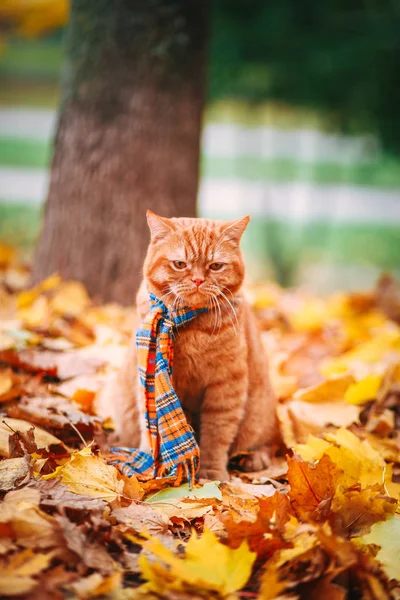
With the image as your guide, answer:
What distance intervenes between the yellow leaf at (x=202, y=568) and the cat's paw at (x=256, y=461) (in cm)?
94

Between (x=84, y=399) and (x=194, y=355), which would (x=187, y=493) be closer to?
(x=194, y=355)

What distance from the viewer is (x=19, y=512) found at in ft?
4.49

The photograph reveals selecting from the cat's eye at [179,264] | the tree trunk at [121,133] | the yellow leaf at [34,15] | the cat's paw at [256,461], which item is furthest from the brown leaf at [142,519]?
the yellow leaf at [34,15]

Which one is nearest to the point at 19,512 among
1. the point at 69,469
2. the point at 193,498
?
the point at 69,469

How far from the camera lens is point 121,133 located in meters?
3.28

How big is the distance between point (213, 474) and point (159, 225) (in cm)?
94

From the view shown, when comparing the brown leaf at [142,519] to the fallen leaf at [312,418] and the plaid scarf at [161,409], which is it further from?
the fallen leaf at [312,418]

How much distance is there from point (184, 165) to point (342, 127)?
297cm

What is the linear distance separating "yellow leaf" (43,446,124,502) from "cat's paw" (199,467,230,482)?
0.43 m

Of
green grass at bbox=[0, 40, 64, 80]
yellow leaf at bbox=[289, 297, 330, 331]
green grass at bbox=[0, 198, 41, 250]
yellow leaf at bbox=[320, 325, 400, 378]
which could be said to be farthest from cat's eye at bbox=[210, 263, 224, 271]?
green grass at bbox=[0, 40, 64, 80]

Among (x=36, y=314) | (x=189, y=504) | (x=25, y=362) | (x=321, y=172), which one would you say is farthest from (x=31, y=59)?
(x=189, y=504)

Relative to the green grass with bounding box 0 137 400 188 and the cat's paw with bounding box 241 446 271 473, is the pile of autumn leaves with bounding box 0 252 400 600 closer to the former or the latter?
the cat's paw with bounding box 241 446 271 473

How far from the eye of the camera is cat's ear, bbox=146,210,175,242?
2023 mm

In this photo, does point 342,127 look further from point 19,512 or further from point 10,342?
point 19,512
